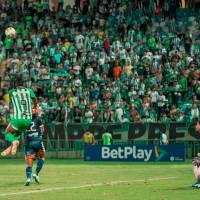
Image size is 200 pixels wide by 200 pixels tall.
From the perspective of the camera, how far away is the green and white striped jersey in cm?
2467

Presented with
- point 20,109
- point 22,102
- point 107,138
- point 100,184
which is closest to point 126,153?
point 107,138

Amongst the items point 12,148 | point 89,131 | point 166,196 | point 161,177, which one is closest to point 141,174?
point 161,177

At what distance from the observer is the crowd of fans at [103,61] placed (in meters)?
42.7

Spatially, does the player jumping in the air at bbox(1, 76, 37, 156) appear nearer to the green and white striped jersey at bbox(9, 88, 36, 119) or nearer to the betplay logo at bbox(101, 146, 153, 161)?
the green and white striped jersey at bbox(9, 88, 36, 119)

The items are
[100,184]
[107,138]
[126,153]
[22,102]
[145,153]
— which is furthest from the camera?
[107,138]

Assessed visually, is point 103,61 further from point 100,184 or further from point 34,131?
point 100,184

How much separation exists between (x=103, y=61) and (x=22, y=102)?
21.4 meters

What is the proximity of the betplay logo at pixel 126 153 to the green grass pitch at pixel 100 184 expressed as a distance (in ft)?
15.8

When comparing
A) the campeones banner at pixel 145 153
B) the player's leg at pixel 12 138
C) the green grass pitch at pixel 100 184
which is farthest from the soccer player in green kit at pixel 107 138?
the player's leg at pixel 12 138

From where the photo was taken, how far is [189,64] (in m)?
44.4

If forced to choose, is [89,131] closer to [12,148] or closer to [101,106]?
[101,106]

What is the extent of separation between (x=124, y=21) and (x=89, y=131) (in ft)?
32.3

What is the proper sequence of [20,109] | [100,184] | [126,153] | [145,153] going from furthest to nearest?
[126,153] < [145,153] < [20,109] < [100,184]

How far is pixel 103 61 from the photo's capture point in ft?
151
